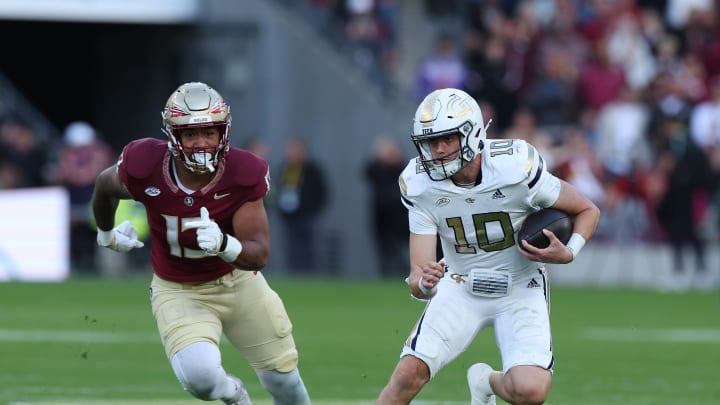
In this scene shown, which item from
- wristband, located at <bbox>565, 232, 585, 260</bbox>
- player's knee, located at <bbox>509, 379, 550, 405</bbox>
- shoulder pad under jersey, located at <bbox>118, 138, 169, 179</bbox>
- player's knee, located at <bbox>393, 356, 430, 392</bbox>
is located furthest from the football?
shoulder pad under jersey, located at <bbox>118, 138, 169, 179</bbox>

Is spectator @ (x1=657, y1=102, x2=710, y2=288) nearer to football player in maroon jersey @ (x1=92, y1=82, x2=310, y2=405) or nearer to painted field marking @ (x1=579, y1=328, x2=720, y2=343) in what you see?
painted field marking @ (x1=579, y1=328, x2=720, y2=343)

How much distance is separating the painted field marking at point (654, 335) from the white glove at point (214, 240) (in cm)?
697

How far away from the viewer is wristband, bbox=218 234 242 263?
7.00 meters

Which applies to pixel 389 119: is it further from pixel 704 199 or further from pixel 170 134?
pixel 170 134

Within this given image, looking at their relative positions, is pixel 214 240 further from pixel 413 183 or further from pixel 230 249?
pixel 413 183

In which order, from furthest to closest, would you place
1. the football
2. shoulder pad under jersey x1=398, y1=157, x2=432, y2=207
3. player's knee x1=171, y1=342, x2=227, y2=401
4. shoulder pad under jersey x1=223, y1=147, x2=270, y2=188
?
shoulder pad under jersey x1=398, y1=157, x2=432, y2=207 → shoulder pad under jersey x1=223, y1=147, x2=270, y2=188 → the football → player's knee x1=171, y1=342, x2=227, y2=401

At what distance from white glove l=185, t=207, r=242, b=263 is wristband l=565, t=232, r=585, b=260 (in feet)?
5.31

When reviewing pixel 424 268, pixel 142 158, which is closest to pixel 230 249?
pixel 142 158

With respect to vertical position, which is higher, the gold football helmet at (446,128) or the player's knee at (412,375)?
the gold football helmet at (446,128)

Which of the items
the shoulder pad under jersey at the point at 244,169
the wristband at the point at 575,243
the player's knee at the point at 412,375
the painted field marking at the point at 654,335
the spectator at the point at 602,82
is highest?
the shoulder pad under jersey at the point at 244,169

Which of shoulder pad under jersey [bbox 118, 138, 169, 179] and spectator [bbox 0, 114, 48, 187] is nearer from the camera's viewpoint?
shoulder pad under jersey [bbox 118, 138, 169, 179]

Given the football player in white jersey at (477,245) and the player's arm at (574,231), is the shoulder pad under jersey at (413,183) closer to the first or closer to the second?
the football player in white jersey at (477,245)

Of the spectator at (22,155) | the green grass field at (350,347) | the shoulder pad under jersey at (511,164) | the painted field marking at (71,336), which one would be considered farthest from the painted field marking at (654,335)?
the spectator at (22,155)

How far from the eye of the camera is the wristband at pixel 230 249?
7.00 metres
